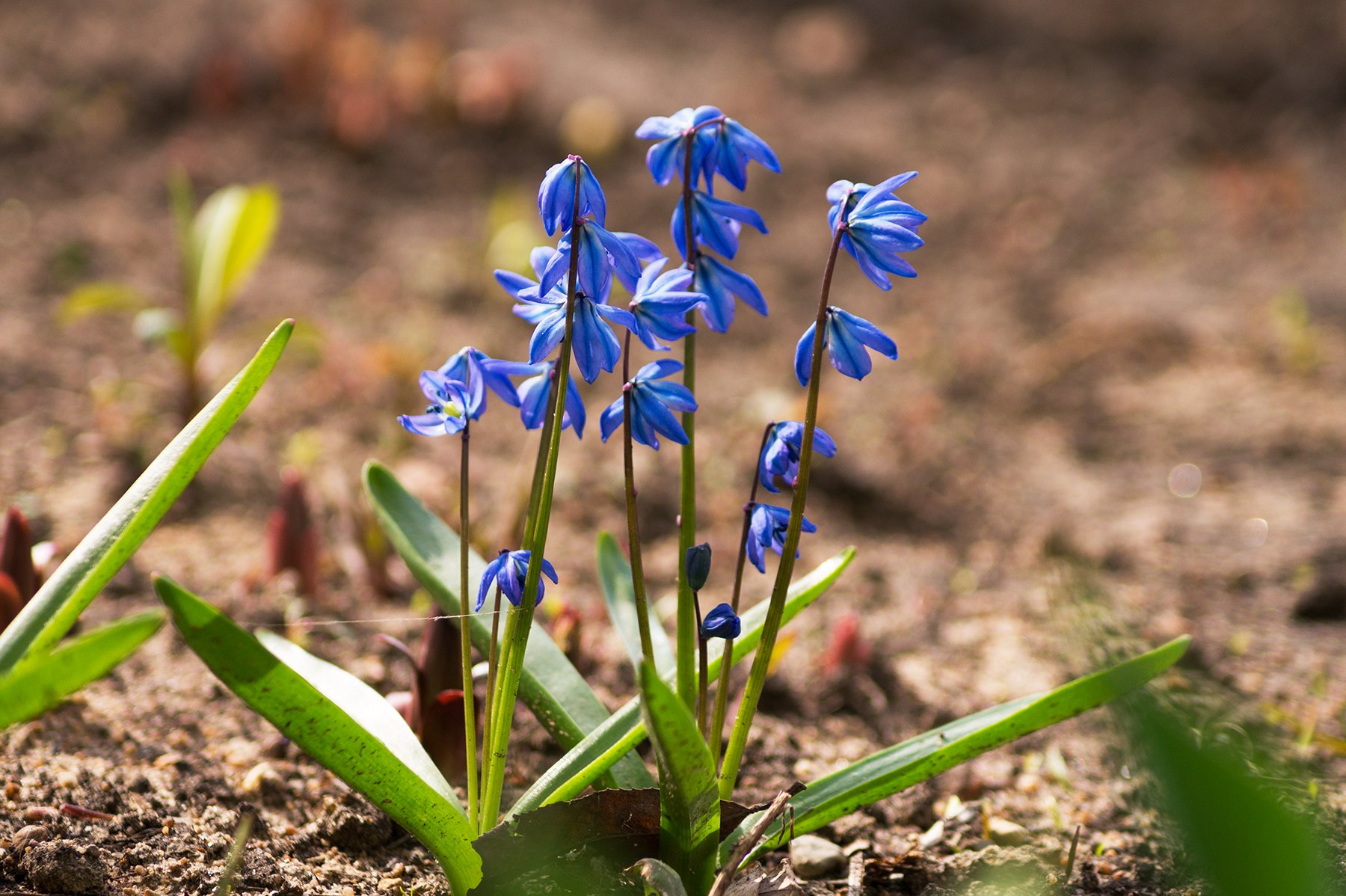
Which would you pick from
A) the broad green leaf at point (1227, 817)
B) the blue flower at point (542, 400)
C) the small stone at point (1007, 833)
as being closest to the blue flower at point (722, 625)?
the blue flower at point (542, 400)

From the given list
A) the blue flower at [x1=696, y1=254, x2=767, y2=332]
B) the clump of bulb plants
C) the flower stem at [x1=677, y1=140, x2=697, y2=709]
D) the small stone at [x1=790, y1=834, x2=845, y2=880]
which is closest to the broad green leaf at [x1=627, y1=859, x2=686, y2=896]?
the clump of bulb plants

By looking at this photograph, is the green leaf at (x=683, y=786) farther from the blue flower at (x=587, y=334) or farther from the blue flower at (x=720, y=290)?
the blue flower at (x=720, y=290)

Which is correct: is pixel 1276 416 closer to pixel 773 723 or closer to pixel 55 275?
pixel 773 723

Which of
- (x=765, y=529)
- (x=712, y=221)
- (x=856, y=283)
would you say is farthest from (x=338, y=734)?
(x=856, y=283)

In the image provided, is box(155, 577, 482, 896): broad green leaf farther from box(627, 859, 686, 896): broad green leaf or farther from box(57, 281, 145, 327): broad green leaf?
box(57, 281, 145, 327): broad green leaf

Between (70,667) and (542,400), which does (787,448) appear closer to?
(542,400)

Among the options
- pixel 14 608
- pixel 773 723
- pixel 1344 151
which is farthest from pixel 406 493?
pixel 1344 151
